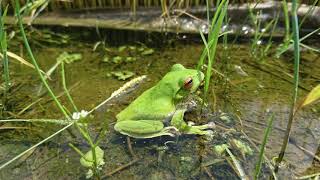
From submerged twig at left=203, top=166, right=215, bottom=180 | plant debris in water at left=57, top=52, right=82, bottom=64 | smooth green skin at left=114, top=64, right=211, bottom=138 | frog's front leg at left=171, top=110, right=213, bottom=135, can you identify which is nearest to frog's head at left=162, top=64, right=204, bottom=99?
smooth green skin at left=114, top=64, right=211, bottom=138

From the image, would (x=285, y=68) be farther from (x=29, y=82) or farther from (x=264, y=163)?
(x=29, y=82)

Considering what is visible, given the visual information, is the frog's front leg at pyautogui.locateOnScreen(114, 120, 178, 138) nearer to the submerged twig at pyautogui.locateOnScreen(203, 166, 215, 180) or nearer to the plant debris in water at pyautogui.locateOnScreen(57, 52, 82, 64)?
the submerged twig at pyautogui.locateOnScreen(203, 166, 215, 180)

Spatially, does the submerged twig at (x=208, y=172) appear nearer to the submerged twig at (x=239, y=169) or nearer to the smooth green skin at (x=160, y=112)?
the submerged twig at (x=239, y=169)

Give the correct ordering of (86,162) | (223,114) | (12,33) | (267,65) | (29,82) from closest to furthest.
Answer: (86,162) < (223,114) < (29,82) < (267,65) < (12,33)

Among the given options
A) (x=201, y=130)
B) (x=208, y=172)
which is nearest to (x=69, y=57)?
(x=201, y=130)

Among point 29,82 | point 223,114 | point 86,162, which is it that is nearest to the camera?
point 86,162

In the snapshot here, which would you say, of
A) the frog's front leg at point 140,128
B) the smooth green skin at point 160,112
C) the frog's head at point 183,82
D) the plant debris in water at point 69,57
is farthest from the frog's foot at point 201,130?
the plant debris in water at point 69,57

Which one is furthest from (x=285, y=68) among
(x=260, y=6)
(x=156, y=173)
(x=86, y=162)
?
(x=86, y=162)

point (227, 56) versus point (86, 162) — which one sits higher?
point (227, 56)
